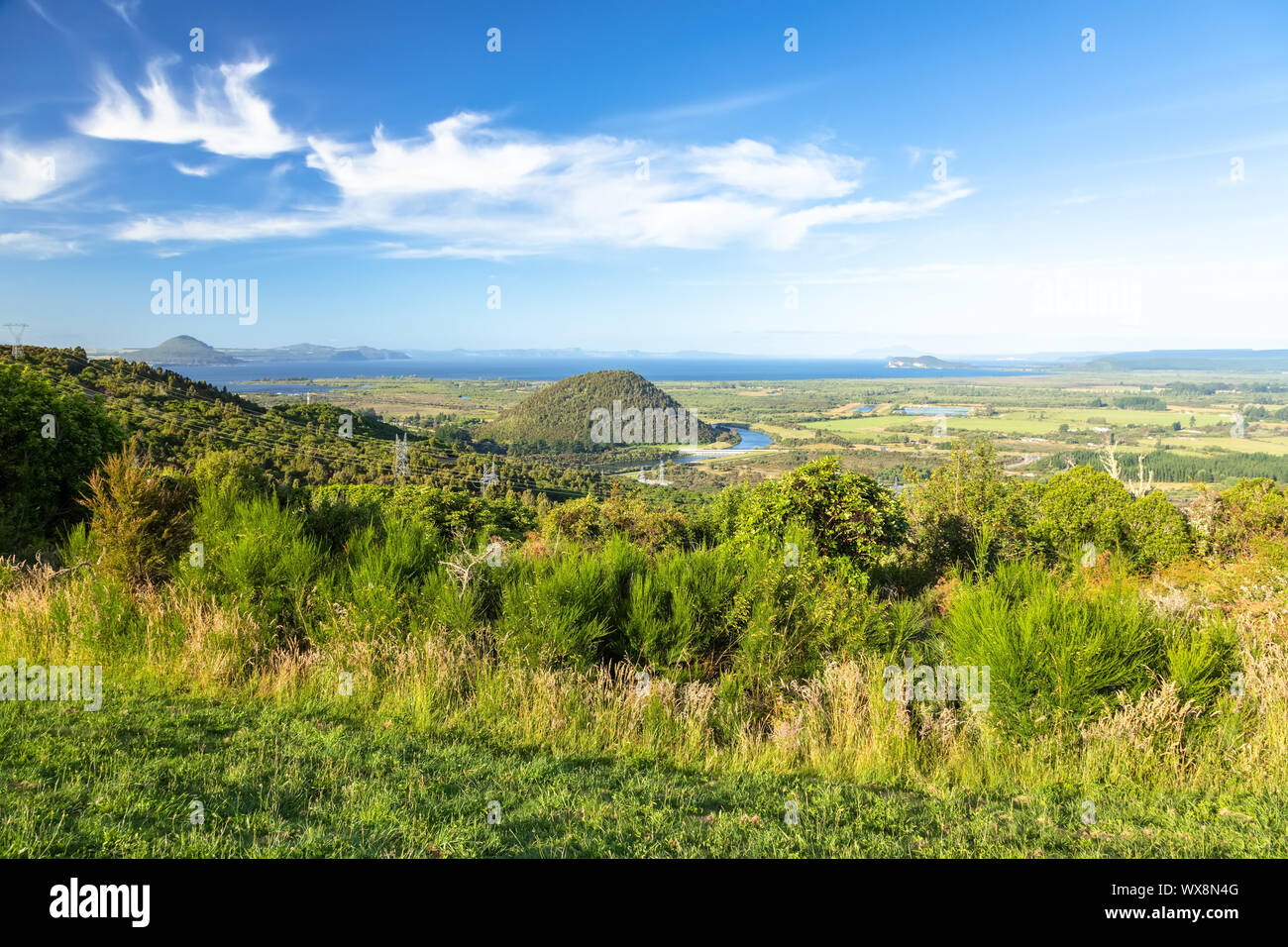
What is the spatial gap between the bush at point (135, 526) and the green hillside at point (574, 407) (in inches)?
3592

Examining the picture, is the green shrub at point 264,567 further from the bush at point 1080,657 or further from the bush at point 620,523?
the bush at point 620,523

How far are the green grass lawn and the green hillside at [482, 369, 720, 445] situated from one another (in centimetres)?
9346

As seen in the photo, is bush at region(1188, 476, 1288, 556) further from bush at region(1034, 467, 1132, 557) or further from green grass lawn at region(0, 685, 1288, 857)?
green grass lawn at region(0, 685, 1288, 857)

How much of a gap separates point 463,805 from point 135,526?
5.18 metres

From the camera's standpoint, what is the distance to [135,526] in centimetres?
623

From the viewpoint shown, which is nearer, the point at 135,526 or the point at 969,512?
the point at 135,526

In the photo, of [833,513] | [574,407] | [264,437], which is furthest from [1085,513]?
[574,407]

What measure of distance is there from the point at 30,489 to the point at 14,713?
10907 mm

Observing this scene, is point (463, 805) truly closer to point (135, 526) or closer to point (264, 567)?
point (264, 567)

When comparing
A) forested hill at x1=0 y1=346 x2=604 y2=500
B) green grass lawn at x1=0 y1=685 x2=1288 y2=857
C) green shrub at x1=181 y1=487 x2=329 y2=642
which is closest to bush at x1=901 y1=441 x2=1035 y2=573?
green grass lawn at x1=0 y1=685 x2=1288 y2=857

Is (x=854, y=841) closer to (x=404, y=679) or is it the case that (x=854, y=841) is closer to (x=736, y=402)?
(x=404, y=679)

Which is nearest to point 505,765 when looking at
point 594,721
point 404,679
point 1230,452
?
point 594,721

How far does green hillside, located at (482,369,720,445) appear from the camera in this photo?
10106 centimetres

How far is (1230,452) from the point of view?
4809 centimetres
